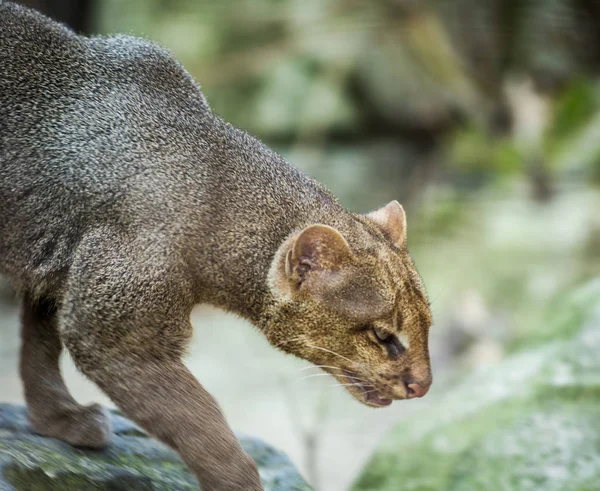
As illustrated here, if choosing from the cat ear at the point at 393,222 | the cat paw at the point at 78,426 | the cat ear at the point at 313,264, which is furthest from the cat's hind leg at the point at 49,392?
the cat ear at the point at 393,222

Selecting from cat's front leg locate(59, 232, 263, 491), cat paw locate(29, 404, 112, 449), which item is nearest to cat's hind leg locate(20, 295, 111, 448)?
cat paw locate(29, 404, 112, 449)

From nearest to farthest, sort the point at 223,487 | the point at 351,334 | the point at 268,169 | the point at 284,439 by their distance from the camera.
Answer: the point at 223,487
the point at 351,334
the point at 268,169
the point at 284,439

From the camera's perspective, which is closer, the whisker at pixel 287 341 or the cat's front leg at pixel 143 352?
the cat's front leg at pixel 143 352

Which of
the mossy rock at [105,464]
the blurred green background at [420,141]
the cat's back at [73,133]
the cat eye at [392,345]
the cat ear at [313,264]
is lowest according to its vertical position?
the mossy rock at [105,464]

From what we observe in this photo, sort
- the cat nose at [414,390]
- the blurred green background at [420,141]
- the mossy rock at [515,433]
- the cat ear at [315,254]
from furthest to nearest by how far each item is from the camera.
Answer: the blurred green background at [420,141] < the mossy rock at [515,433] < the cat nose at [414,390] < the cat ear at [315,254]

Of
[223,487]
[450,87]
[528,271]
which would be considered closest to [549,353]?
[223,487]

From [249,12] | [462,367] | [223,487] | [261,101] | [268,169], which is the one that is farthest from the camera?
[261,101]

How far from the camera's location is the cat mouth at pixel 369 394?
413cm

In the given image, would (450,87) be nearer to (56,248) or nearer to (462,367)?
(462,367)

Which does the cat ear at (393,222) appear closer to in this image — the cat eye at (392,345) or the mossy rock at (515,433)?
the cat eye at (392,345)

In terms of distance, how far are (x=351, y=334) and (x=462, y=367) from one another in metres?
7.30

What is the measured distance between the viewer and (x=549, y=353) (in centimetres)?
655

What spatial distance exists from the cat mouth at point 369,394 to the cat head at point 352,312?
11 mm

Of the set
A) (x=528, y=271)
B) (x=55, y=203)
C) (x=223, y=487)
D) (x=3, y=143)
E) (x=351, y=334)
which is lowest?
(x=223, y=487)
